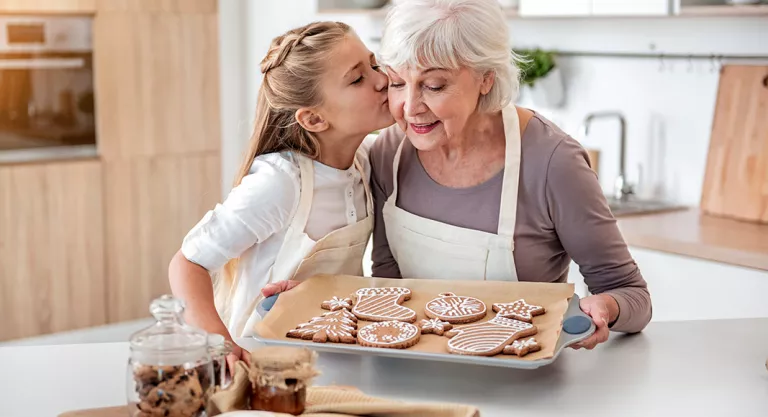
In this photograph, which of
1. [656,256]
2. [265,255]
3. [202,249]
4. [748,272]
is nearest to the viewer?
[202,249]

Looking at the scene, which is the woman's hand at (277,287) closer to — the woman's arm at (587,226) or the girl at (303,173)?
the girl at (303,173)

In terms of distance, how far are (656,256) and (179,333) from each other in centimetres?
204

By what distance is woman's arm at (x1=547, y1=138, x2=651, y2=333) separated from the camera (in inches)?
69.6

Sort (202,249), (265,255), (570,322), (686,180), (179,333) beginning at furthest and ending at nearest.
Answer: (686,180) → (265,255) → (202,249) → (570,322) → (179,333)

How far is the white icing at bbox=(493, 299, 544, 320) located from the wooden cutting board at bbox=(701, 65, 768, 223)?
1.67m

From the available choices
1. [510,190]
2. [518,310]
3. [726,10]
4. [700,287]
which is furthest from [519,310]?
[726,10]

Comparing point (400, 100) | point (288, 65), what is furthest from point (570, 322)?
point (288, 65)

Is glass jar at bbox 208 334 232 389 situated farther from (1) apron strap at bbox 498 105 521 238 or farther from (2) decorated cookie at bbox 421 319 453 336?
(1) apron strap at bbox 498 105 521 238

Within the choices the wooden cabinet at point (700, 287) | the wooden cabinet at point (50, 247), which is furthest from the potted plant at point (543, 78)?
the wooden cabinet at point (50, 247)

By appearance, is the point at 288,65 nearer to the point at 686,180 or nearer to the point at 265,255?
the point at 265,255

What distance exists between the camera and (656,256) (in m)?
2.87

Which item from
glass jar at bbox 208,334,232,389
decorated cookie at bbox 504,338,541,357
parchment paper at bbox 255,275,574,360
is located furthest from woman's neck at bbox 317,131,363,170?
glass jar at bbox 208,334,232,389

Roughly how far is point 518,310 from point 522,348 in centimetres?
18

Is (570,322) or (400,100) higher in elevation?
(400,100)
